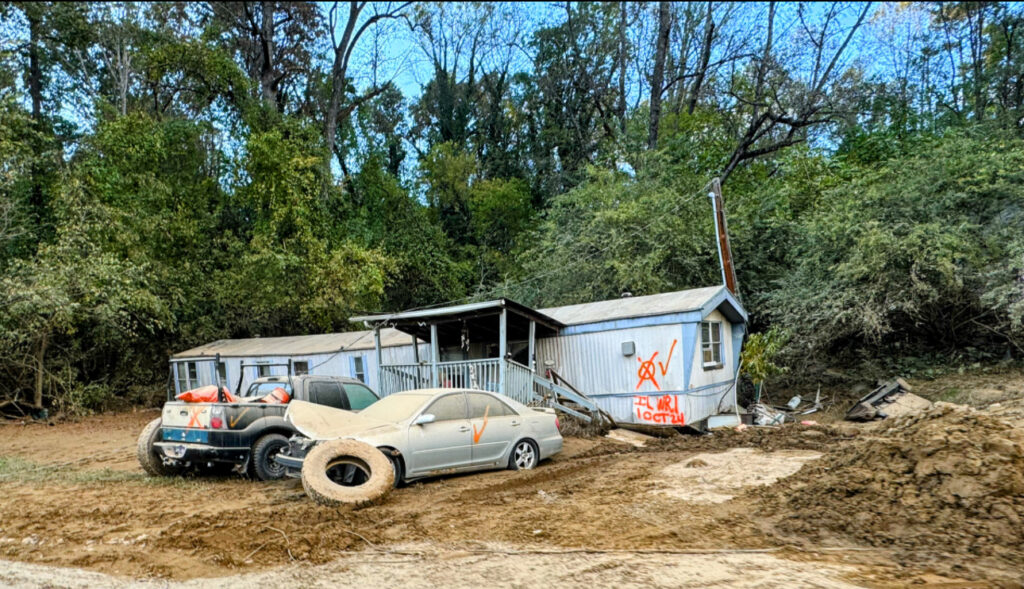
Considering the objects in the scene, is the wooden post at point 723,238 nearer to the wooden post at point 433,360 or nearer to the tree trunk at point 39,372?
the wooden post at point 433,360

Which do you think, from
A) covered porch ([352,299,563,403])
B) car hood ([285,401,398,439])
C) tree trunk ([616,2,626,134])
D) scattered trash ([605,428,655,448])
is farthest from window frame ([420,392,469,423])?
tree trunk ([616,2,626,134])

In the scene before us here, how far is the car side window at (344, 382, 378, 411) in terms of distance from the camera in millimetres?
10977

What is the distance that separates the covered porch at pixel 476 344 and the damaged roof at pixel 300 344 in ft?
5.45

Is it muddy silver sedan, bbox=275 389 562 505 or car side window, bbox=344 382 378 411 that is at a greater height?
car side window, bbox=344 382 378 411

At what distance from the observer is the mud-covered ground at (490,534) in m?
4.79

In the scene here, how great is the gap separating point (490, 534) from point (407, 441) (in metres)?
2.65

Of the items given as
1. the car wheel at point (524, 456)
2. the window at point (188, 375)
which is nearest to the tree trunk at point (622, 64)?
the window at point (188, 375)

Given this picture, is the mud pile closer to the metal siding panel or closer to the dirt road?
the dirt road

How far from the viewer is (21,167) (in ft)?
58.9

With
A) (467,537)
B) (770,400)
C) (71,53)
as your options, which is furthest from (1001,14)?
(71,53)

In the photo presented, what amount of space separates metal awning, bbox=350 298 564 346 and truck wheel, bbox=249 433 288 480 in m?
4.62

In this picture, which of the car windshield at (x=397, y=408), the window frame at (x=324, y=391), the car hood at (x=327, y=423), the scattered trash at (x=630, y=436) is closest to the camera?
the car hood at (x=327, y=423)

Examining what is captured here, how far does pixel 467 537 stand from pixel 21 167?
18.8m

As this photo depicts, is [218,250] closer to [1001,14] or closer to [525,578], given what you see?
[525,578]
